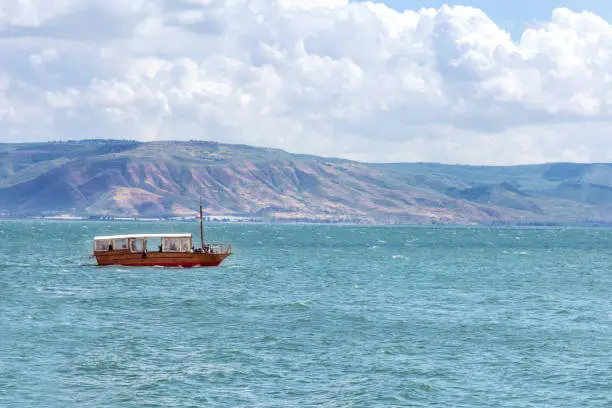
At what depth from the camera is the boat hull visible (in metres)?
130

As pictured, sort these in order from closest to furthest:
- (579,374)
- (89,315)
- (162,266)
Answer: (579,374)
(89,315)
(162,266)

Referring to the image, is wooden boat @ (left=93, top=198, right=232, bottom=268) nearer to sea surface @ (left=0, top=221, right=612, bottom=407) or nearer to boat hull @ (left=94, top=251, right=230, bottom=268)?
boat hull @ (left=94, top=251, right=230, bottom=268)

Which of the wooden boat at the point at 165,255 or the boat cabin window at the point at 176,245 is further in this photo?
the boat cabin window at the point at 176,245

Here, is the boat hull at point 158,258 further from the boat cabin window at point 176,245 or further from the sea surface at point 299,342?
the sea surface at point 299,342

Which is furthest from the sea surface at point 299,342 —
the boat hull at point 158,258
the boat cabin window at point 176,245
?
the boat cabin window at point 176,245

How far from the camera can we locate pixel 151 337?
65438mm

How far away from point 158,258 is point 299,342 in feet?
225

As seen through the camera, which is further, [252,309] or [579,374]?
[252,309]

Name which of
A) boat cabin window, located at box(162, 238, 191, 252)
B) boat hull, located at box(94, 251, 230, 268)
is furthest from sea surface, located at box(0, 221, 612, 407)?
boat cabin window, located at box(162, 238, 191, 252)

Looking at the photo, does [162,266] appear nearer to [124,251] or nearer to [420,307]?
[124,251]

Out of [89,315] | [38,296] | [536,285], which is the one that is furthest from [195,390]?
[536,285]

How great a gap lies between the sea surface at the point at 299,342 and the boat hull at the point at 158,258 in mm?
11891

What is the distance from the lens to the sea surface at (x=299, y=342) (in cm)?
4919

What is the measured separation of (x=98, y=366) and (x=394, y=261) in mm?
113880
